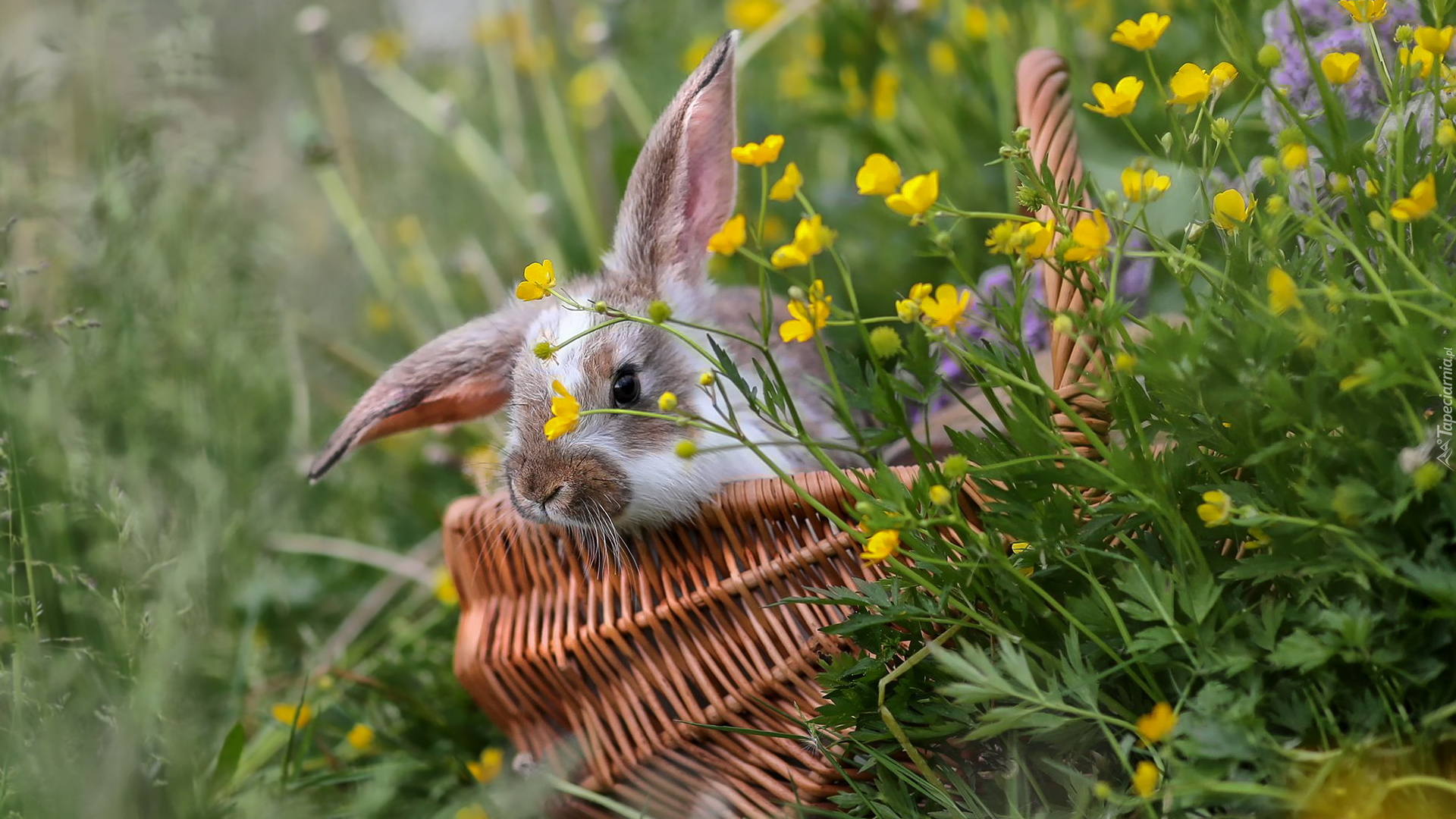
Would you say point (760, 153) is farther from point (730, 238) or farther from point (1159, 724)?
point (1159, 724)

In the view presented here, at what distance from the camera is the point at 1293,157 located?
120cm

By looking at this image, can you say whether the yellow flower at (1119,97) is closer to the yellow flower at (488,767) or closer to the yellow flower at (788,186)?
the yellow flower at (788,186)

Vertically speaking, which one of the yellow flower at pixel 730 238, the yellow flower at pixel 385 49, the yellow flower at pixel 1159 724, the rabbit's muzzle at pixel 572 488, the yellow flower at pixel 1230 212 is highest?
the yellow flower at pixel 385 49

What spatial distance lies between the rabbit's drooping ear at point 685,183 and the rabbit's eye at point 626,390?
0.24m

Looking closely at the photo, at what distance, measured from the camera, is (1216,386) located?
1205 millimetres

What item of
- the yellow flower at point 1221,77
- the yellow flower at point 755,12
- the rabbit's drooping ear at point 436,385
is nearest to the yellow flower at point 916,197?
the yellow flower at point 1221,77

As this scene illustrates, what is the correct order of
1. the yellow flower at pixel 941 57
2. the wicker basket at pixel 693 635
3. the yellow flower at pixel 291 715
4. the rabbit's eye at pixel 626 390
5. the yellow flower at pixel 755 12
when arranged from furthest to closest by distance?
the yellow flower at pixel 755 12
the yellow flower at pixel 941 57
the yellow flower at pixel 291 715
the rabbit's eye at pixel 626 390
the wicker basket at pixel 693 635

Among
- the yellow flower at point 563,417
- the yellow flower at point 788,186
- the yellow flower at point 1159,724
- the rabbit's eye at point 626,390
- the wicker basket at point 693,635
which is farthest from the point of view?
the rabbit's eye at point 626,390

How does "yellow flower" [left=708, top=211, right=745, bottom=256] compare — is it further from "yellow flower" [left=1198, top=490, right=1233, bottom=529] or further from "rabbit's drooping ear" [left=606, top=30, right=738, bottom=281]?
"rabbit's drooping ear" [left=606, top=30, right=738, bottom=281]

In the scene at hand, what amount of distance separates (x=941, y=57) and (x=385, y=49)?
5.46ft

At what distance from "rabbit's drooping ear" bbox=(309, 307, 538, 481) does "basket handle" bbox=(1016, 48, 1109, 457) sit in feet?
3.36

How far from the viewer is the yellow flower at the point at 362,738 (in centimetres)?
221

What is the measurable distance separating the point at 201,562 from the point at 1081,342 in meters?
1.60

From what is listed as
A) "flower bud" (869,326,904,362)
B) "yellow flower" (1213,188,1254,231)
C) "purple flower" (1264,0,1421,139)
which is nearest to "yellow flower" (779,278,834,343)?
"flower bud" (869,326,904,362)
